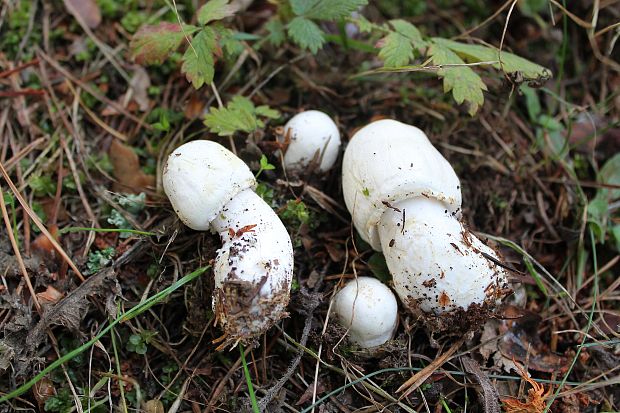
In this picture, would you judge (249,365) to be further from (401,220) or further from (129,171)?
(129,171)

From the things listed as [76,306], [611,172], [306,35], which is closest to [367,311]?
[76,306]

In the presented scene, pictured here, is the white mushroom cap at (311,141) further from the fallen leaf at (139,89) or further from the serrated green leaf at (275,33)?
the fallen leaf at (139,89)

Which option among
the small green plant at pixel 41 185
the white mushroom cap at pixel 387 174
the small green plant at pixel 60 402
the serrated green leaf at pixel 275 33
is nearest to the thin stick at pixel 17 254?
the small green plant at pixel 41 185

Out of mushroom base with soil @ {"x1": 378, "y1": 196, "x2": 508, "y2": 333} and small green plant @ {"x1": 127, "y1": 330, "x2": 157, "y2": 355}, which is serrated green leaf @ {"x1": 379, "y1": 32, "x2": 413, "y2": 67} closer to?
mushroom base with soil @ {"x1": 378, "y1": 196, "x2": 508, "y2": 333}

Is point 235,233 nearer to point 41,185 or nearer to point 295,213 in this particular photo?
point 295,213

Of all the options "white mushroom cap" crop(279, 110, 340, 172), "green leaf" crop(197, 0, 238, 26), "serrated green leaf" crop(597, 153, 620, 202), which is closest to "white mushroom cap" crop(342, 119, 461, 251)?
"white mushroom cap" crop(279, 110, 340, 172)

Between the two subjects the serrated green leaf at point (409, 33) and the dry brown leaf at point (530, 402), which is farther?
the serrated green leaf at point (409, 33)

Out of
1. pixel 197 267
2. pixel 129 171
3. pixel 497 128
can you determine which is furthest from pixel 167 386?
pixel 497 128
